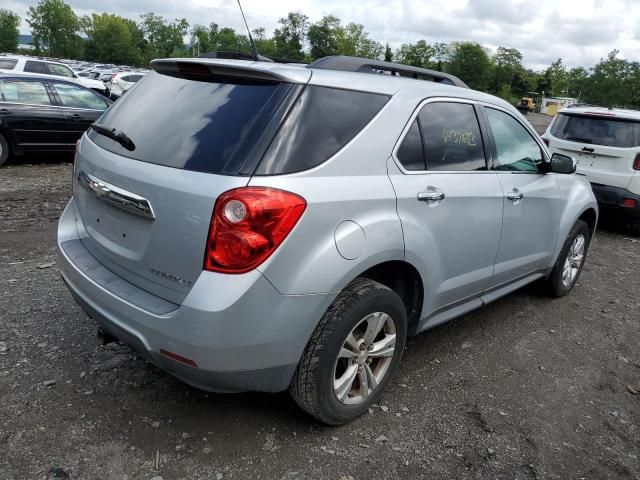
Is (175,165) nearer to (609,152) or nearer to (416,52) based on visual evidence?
(609,152)

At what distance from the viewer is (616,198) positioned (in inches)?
284

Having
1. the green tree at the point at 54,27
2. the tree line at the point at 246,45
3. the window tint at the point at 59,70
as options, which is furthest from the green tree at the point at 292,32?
the window tint at the point at 59,70

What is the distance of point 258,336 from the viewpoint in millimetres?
2295

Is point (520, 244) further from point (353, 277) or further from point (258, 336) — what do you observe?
point (258, 336)

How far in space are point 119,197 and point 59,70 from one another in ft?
55.0

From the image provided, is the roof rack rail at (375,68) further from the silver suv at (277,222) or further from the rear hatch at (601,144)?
the rear hatch at (601,144)

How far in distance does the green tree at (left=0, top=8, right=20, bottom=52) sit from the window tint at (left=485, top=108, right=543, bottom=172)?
322 feet

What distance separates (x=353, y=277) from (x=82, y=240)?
149cm

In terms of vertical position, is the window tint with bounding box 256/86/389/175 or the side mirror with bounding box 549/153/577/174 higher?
the window tint with bounding box 256/86/389/175

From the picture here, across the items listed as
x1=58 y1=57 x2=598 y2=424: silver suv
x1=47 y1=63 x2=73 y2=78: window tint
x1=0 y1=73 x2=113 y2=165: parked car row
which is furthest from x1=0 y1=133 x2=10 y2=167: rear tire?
x1=47 y1=63 x2=73 y2=78: window tint

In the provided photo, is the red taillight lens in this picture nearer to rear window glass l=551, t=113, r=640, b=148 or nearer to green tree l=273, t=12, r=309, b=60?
rear window glass l=551, t=113, r=640, b=148

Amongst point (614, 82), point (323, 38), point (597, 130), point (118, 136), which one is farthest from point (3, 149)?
point (323, 38)

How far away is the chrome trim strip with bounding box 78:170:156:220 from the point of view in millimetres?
2439

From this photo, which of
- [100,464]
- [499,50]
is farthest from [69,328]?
[499,50]
